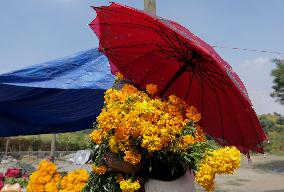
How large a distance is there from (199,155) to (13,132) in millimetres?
3211

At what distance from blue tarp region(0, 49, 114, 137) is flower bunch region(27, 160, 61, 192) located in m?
0.99

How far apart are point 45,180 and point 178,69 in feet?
5.26

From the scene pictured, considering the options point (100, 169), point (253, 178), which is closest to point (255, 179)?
point (253, 178)

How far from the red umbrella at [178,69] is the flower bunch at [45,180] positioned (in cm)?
114

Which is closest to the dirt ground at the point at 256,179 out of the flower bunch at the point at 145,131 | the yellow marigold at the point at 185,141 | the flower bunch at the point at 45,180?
the flower bunch at the point at 45,180

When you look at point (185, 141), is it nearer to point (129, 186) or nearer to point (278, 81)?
point (129, 186)

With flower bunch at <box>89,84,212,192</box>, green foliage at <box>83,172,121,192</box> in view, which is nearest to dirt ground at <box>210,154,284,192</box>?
green foliage at <box>83,172,121,192</box>

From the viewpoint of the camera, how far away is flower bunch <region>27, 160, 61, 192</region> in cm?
377

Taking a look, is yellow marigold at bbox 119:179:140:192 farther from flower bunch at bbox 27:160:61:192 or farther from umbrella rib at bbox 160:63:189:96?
flower bunch at bbox 27:160:61:192

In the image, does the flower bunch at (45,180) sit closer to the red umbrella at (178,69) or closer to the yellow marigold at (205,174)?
the red umbrella at (178,69)

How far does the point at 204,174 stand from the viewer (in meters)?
2.67

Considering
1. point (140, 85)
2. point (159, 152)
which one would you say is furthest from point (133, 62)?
point (159, 152)

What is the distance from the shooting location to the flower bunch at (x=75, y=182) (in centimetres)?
355

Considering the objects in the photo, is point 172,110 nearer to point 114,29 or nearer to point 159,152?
point 159,152
